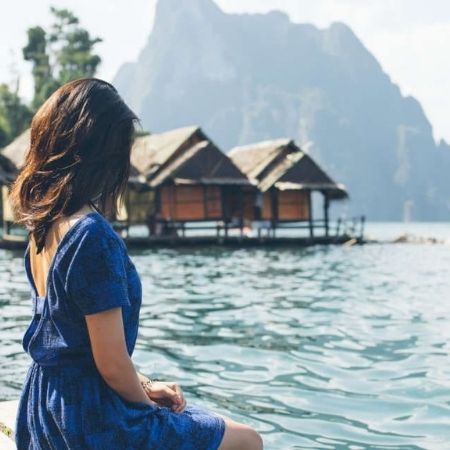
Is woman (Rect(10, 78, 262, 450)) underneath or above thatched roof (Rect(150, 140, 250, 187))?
underneath

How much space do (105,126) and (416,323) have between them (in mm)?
8210

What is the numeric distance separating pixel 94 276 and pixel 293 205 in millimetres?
34056

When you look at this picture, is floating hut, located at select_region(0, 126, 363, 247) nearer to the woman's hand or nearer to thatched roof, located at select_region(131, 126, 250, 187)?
thatched roof, located at select_region(131, 126, 250, 187)

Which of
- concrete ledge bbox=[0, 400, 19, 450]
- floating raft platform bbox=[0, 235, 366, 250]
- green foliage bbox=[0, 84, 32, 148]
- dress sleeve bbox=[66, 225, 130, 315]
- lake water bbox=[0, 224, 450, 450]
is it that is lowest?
lake water bbox=[0, 224, 450, 450]

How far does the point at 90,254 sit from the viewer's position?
1.86m

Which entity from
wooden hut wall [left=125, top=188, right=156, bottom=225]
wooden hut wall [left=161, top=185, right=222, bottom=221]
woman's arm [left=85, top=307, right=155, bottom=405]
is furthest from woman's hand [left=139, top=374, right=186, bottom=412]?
wooden hut wall [left=125, top=188, right=156, bottom=225]

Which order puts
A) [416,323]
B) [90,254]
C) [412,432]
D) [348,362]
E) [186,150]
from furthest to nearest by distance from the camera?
[186,150], [416,323], [348,362], [412,432], [90,254]

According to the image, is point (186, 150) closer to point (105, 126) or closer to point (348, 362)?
point (348, 362)

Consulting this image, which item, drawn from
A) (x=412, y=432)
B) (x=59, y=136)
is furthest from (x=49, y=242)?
(x=412, y=432)

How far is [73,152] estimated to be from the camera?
197cm

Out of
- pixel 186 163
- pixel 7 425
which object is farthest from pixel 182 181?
Result: pixel 7 425

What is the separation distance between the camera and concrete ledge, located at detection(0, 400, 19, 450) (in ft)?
8.48

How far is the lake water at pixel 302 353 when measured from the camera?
4.91m

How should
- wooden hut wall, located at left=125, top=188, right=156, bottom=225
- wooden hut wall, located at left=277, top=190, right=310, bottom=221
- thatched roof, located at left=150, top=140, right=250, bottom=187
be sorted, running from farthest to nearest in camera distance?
wooden hut wall, located at left=277, top=190, right=310, bottom=221, wooden hut wall, located at left=125, top=188, right=156, bottom=225, thatched roof, located at left=150, top=140, right=250, bottom=187
